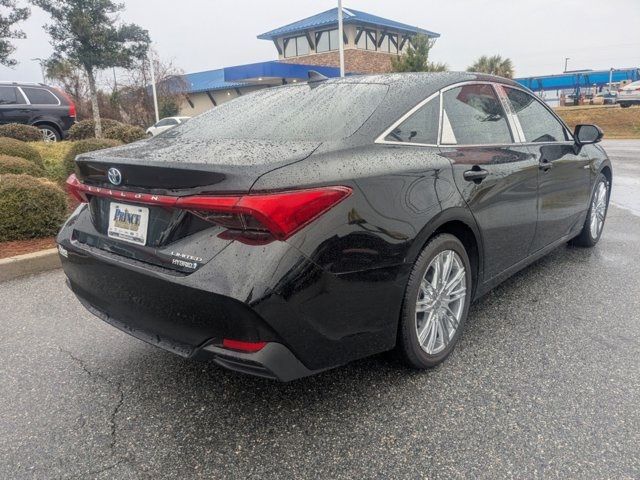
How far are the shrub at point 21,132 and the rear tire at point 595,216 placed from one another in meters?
11.5

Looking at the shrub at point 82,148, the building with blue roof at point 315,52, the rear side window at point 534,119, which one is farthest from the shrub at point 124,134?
the building with blue roof at point 315,52

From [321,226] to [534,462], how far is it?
126 cm

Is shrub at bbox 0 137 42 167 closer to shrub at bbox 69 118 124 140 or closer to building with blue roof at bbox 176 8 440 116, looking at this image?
shrub at bbox 69 118 124 140

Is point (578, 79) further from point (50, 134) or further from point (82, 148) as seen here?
point (82, 148)

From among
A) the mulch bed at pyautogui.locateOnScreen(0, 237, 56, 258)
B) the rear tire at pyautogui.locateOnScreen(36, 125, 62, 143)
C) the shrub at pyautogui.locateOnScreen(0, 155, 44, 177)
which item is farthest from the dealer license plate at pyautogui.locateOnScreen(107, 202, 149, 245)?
the rear tire at pyautogui.locateOnScreen(36, 125, 62, 143)

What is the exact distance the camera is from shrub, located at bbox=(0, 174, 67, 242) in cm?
520

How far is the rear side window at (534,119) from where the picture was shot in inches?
139

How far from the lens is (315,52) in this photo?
125ft

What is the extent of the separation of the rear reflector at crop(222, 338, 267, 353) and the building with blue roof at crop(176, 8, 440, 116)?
32055 mm

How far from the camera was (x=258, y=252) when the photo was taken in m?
1.90

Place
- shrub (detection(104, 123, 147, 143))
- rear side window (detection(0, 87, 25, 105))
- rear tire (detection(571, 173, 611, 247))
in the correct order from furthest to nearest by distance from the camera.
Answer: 1. rear side window (detection(0, 87, 25, 105))
2. shrub (detection(104, 123, 147, 143))
3. rear tire (detection(571, 173, 611, 247))

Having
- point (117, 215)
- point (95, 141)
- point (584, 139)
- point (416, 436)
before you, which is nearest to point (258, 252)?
point (117, 215)

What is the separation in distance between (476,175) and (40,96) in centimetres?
1415

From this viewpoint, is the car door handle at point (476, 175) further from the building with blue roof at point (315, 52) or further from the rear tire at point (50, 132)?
the building with blue roof at point (315, 52)
